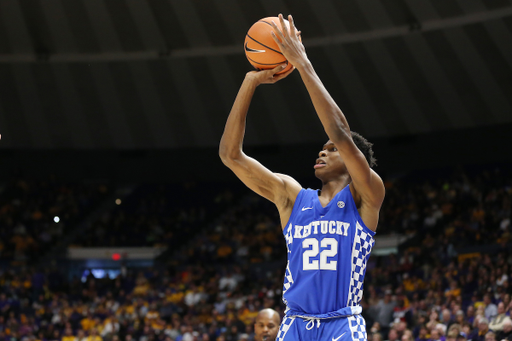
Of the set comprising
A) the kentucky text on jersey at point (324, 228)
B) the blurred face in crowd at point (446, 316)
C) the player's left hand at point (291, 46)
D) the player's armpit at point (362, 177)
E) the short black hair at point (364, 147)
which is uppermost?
the player's left hand at point (291, 46)

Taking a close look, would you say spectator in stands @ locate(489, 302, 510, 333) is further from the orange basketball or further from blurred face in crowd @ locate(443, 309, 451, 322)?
the orange basketball

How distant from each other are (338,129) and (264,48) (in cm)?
98

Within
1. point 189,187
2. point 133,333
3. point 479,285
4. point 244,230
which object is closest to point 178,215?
point 189,187

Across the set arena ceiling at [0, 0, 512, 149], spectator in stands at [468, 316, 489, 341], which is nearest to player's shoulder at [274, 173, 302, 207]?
spectator in stands at [468, 316, 489, 341]

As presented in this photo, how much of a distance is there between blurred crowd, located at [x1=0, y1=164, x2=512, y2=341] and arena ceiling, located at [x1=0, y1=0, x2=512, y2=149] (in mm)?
2719

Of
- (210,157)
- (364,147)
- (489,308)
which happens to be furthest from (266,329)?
(210,157)

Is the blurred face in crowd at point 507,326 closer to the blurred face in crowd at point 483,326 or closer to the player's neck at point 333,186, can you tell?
the blurred face in crowd at point 483,326

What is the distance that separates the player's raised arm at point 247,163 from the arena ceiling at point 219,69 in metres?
13.3

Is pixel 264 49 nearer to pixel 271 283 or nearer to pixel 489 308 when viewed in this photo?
pixel 489 308

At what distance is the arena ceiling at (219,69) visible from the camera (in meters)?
16.6

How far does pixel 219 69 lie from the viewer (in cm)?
1934

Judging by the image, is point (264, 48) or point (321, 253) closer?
point (321, 253)

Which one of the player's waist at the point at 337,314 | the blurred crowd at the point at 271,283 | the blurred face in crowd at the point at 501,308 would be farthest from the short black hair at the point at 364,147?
the blurred face in crowd at the point at 501,308

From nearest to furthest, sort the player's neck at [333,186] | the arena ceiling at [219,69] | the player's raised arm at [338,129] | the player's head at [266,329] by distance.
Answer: the player's raised arm at [338,129] < the player's neck at [333,186] < the player's head at [266,329] < the arena ceiling at [219,69]
